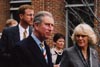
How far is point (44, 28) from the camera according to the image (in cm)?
465

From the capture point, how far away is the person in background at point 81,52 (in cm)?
638

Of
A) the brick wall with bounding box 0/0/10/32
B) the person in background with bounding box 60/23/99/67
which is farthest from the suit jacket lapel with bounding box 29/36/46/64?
the brick wall with bounding box 0/0/10/32

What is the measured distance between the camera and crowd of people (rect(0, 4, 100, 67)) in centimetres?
456

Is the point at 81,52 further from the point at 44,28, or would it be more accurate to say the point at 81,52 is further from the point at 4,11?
the point at 4,11

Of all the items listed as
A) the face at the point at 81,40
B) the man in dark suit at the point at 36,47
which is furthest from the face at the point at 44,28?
the face at the point at 81,40

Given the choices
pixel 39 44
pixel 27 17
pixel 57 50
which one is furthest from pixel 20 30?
pixel 39 44

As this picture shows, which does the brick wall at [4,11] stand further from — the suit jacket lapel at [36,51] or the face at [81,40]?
the suit jacket lapel at [36,51]

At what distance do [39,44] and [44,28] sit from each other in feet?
0.56

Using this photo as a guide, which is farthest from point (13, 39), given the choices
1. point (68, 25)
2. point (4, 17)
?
point (4, 17)

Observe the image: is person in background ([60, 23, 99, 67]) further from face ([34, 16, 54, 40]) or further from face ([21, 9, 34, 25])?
face ([34, 16, 54, 40])

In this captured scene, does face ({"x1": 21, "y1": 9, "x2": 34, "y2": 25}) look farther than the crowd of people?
Yes

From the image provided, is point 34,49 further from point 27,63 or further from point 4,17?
point 4,17

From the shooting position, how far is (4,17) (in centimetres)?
1451

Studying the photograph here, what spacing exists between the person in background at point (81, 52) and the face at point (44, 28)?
5.73 ft
